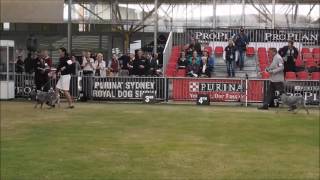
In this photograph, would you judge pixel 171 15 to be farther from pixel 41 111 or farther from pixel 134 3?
pixel 41 111

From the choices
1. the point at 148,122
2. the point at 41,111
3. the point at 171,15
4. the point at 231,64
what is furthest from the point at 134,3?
the point at 148,122

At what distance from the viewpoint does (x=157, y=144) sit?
481 inches

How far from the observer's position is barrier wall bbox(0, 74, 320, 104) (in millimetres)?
20688

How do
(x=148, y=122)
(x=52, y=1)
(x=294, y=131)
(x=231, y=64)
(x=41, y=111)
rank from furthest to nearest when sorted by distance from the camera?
1. (x=52, y=1)
2. (x=231, y=64)
3. (x=41, y=111)
4. (x=148, y=122)
5. (x=294, y=131)

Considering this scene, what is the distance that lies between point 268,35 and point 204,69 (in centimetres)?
625

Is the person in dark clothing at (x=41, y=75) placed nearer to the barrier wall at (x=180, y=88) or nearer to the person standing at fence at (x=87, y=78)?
the barrier wall at (x=180, y=88)

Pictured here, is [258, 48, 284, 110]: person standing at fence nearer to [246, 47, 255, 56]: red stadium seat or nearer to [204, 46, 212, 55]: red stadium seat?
[204, 46, 212, 55]: red stadium seat

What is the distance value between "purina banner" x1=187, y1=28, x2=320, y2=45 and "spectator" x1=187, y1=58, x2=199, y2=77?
556 centimetres

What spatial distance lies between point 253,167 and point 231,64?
594 inches

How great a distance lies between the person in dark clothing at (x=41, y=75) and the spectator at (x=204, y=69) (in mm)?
5553

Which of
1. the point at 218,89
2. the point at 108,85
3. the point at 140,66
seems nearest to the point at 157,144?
the point at 218,89

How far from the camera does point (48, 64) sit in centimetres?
2205

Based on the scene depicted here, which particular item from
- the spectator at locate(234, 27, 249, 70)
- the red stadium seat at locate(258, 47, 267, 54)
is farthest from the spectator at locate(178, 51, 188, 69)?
the red stadium seat at locate(258, 47, 267, 54)

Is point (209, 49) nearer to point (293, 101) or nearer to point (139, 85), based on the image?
point (139, 85)
